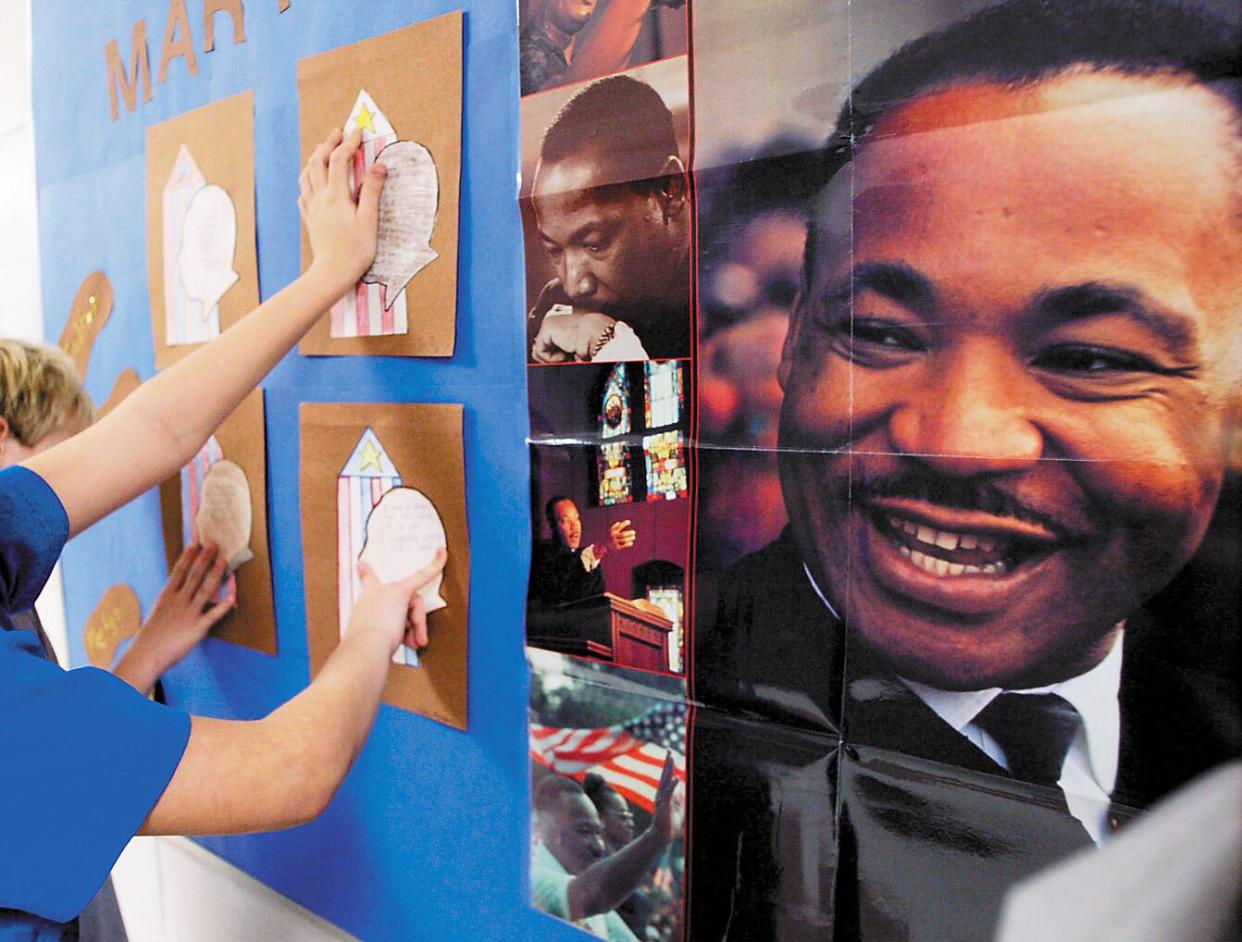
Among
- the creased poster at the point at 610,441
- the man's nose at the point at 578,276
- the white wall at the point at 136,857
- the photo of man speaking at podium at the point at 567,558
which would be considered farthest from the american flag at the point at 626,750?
the white wall at the point at 136,857

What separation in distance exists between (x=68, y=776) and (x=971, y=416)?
0.58 meters

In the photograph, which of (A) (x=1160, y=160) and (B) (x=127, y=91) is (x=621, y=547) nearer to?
(A) (x=1160, y=160)

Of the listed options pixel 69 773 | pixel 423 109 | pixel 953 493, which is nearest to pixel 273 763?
pixel 69 773

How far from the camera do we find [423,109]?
846 millimetres

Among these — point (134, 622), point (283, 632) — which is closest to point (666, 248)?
point (283, 632)

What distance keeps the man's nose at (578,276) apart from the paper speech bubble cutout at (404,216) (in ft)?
0.55

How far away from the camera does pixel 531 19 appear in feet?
2.49

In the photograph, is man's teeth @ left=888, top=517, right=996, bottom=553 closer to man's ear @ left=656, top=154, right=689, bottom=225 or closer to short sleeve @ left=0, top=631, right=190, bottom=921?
man's ear @ left=656, top=154, right=689, bottom=225

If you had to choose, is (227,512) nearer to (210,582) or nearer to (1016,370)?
(210,582)

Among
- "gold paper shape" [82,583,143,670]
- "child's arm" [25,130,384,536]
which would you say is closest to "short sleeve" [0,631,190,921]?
"child's arm" [25,130,384,536]

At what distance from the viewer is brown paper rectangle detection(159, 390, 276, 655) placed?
42.6 inches

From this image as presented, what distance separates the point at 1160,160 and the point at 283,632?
971 millimetres

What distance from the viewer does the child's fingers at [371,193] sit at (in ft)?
2.91

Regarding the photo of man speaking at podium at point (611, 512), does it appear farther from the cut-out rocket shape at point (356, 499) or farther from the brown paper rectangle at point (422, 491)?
the cut-out rocket shape at point (356, 499)
